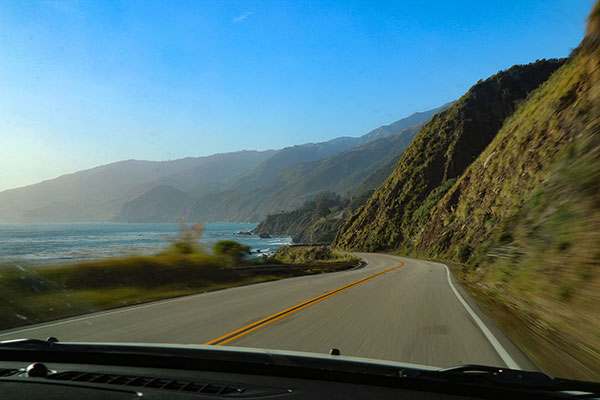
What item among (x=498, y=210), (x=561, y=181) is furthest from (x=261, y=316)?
(x=498, y=210)

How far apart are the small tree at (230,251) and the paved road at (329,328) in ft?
25.7

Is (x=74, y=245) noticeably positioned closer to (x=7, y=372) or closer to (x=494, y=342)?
(x=7, y=372)

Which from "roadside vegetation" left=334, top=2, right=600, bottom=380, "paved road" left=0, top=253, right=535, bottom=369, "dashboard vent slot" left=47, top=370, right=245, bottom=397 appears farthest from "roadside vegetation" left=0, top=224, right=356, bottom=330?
"roadside vegetation" left=334, top=2, right=600, bottom=380

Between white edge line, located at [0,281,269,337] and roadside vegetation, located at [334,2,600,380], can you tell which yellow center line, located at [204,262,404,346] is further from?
roadside vegetation, located at [334,2,600,380]

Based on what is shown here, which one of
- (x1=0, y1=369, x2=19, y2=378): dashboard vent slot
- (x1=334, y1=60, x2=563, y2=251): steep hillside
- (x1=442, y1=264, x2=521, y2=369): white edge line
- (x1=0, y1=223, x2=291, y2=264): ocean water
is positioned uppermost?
(x1=334, y1=60, x2=563, y2=251): steep hillside

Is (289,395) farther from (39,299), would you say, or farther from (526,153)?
(526,153)

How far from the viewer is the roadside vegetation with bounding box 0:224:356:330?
9.23 m

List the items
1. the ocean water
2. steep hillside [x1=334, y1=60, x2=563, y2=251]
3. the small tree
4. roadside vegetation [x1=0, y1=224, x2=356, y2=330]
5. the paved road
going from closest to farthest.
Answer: the paved road
roadside vegetation [x1=0, y1=224, x2=356, y2=330]
the ocean water
the small tree
steep hillside [x1=334, y1=60, x2=563, y2=251]

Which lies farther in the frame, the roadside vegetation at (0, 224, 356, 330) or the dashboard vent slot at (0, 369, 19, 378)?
the roadside vegetation at (0, 224, 356, 330)

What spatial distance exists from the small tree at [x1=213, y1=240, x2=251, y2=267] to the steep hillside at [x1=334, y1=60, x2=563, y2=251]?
43.1m

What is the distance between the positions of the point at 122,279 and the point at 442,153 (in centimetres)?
6277

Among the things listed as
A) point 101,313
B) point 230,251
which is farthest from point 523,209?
point 101,313

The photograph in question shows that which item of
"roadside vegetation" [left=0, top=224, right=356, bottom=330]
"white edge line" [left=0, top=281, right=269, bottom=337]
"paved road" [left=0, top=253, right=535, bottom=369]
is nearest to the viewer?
"paved road" [left=0, top=253, right=535, bottom=369]

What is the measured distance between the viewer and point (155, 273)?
14.1 meters
